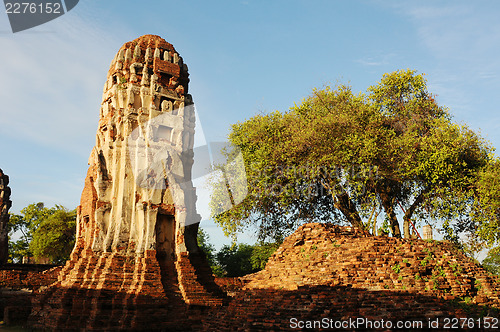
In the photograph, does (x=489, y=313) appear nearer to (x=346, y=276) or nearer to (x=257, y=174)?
(x=346, y=276)

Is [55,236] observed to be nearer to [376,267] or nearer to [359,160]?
[359,160]

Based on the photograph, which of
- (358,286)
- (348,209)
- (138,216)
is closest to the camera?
(358,286)

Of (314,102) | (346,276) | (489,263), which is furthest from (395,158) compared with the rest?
(489,263)

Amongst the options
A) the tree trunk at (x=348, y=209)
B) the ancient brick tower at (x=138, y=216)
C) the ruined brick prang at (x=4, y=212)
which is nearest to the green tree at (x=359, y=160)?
the tree trunk at (x=348, y=209)

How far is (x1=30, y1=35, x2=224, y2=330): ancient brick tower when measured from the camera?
1234cm

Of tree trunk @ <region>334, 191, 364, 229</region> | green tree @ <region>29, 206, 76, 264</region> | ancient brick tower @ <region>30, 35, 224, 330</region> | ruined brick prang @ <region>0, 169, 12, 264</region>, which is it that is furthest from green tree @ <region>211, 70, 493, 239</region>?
green tree @ <region>29, 206, 76, 264</region>

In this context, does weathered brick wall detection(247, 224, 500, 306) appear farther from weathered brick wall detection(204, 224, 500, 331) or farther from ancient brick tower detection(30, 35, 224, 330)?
ancient brick tower detection(30, 35, 224, 330)

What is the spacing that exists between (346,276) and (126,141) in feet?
30.4

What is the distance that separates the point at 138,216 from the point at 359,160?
27.6 ft

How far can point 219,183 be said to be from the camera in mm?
19641

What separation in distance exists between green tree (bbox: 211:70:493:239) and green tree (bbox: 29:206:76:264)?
76.9 ft

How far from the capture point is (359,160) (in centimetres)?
1594

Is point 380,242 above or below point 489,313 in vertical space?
above

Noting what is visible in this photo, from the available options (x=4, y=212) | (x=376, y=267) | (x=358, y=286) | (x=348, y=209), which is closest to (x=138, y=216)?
(x=358, y=286)
